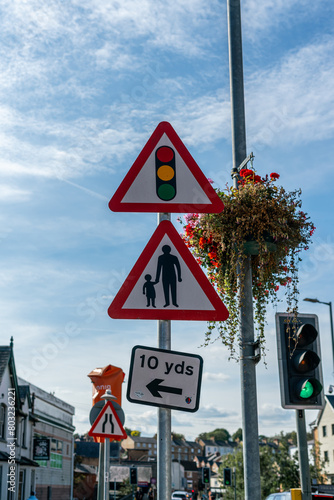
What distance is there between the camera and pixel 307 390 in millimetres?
6848

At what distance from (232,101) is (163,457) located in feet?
15.9

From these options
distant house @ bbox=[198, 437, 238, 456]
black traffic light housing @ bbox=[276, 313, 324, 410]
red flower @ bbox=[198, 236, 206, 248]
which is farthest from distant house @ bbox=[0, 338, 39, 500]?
distant house @ bbox=[198, 437, 238, 456]

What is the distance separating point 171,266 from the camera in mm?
4180

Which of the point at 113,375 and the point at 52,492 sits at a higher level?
the point at 113,375

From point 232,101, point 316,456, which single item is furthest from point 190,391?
point 316,456

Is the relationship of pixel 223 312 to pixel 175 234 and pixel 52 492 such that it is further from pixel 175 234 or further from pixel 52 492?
pixel 52 492

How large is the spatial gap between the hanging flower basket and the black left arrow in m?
2.79

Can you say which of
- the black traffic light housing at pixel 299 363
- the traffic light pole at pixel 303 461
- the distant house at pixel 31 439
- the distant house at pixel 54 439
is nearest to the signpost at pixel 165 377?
the traffic light pole at pixel 303 461

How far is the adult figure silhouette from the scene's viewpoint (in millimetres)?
4133

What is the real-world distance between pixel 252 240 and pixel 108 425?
22.8 ft

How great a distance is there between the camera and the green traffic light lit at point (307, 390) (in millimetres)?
6820

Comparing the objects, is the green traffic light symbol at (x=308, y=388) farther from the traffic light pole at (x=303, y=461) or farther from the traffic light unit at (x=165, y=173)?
the traffic light unit at (x=165, y=173)

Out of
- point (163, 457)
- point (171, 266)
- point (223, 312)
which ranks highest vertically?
point (171, 266)

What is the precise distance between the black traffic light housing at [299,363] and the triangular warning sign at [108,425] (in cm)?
611
